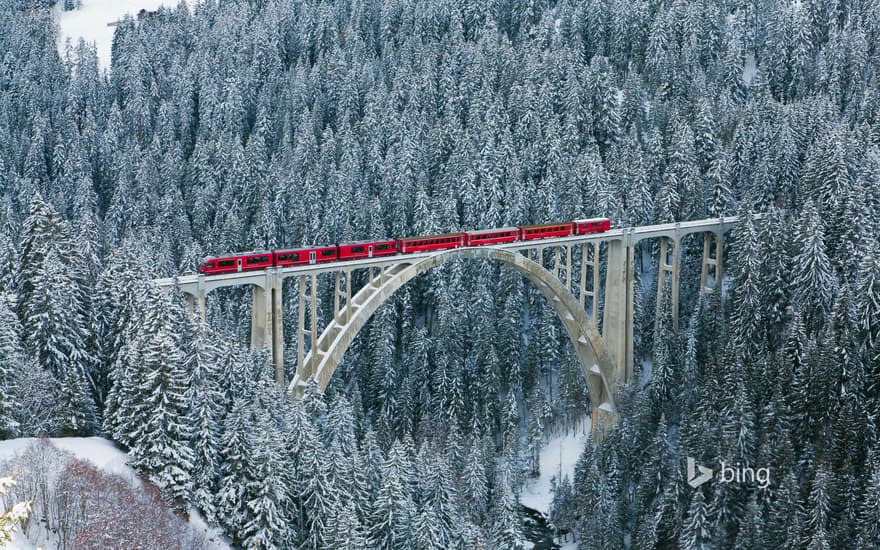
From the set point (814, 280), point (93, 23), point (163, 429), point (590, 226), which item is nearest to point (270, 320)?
point (163, 429)

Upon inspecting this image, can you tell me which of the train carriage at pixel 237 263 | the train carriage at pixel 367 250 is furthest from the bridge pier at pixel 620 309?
the train carriage at pixel 237 263

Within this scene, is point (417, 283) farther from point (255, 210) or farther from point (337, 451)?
point (337, 451)

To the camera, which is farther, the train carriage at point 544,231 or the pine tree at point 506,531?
the train carriage at point 544,231

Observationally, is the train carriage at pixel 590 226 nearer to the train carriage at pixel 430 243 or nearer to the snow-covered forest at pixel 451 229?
the train carriage at pixel 430 243

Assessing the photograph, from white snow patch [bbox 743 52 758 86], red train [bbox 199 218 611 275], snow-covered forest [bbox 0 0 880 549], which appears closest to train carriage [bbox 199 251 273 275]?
red train [bbox 199 218 611 275]

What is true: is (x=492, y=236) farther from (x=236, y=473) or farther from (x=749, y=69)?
(x=749, y=69)

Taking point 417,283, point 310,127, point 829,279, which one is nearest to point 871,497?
point 829,279
